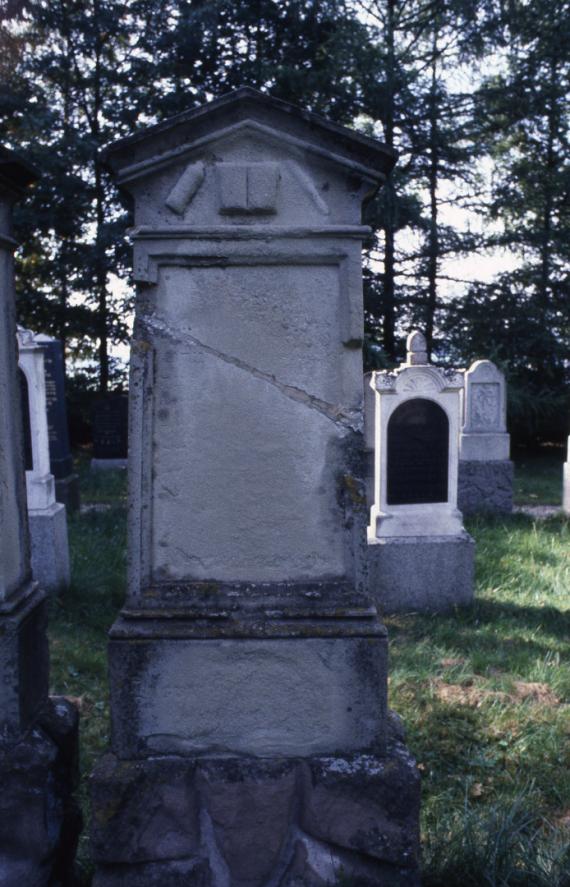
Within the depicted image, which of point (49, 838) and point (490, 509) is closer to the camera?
point (49, 838)

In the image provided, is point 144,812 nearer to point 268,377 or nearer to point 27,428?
point 268,377

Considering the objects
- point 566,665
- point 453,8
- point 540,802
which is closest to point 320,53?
point 453,8

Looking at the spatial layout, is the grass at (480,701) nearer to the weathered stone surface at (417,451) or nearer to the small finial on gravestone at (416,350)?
the weathered stone surface at (417,451)

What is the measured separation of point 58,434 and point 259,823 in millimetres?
8036

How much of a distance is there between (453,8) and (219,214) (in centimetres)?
1667

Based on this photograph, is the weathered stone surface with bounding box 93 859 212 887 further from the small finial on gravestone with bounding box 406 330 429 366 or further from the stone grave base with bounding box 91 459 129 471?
the stone grave base with bounding box 91 459 129 471

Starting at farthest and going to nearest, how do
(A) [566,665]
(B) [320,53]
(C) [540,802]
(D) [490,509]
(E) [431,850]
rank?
(B) [320,53]
(D) [490,509]
(A) [566,665]
(C) [540,802]
(E) [431,850]

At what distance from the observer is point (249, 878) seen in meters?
2.46

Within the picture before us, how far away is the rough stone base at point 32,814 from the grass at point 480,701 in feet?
1.00

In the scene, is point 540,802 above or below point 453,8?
below

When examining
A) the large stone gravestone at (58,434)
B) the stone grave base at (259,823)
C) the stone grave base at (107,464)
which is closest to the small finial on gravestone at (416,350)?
the stone grave base at (259,823)

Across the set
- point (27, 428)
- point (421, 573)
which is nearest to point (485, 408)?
point (421, 573)

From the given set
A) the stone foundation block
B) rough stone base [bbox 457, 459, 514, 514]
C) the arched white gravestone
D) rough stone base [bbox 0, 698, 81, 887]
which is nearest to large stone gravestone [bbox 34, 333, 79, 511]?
the arched white gravestone

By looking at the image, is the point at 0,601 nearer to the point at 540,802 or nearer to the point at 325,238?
the point at 325,238
